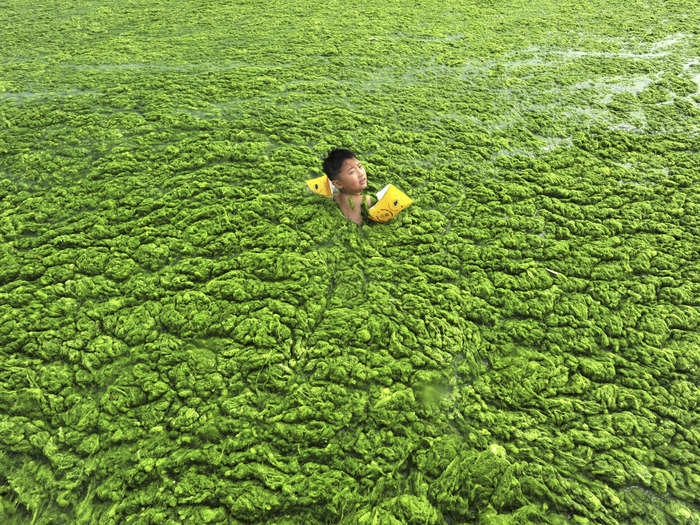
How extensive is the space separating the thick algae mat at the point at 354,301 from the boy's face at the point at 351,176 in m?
0.21

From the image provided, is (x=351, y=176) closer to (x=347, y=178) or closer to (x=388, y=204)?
(x=347, y=178)

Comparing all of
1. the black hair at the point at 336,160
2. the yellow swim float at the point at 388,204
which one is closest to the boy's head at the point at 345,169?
the black hair at the point at 336,160

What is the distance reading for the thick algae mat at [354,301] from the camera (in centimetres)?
108

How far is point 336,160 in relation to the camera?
5.92ft

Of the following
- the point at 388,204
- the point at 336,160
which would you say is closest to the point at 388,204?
the point at 388,204

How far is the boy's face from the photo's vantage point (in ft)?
5.91

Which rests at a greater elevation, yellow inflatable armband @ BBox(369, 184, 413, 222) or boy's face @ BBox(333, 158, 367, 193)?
boy's face @ BBox(333, 158, 367, 193)

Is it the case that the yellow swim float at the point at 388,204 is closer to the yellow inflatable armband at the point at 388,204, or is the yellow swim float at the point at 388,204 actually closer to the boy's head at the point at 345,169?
the yellow inflatable armband at the point at 388,204

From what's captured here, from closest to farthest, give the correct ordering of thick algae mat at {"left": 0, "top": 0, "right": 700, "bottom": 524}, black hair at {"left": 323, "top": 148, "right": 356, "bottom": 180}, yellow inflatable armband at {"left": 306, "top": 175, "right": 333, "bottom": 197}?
thick algae mat at {"left": 0, "top": 0, "right": 700, "bottom": 524} → black hair at {"left": 323, "top": 148, "right": 356, "bottom": 180} → yellow inflatable armband at {"left": 306, "top": 175, "right": 333, "bottom": 197}

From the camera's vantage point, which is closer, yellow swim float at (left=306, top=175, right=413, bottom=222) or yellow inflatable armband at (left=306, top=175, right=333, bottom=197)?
yellow swim float at (left=306, top=175, right=413, bottom=222)

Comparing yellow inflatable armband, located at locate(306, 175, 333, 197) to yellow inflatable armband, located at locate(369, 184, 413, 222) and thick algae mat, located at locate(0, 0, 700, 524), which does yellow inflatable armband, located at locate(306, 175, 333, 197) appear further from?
yellow inflatable armband, located at locate(369, 184, 413, 222)

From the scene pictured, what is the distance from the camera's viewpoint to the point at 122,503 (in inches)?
40.8

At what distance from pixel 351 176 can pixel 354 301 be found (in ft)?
2.34

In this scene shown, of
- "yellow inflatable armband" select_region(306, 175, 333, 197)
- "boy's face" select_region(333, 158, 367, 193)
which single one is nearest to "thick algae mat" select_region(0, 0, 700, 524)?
"yellow inflatable armband" select_region(306, 175, 333, 197)
